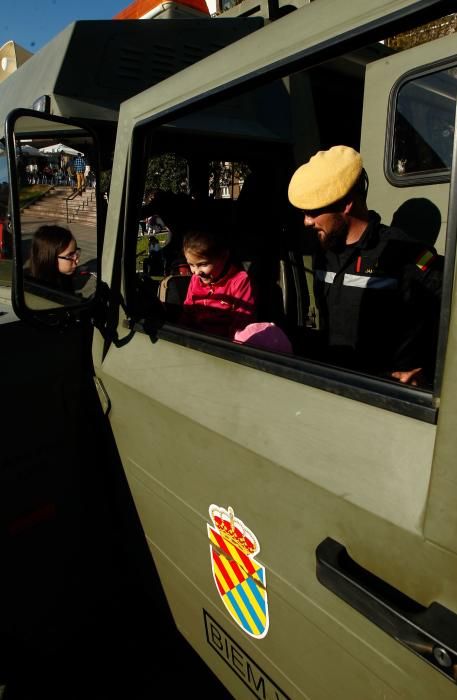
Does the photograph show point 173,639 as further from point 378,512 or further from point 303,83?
point 303,83

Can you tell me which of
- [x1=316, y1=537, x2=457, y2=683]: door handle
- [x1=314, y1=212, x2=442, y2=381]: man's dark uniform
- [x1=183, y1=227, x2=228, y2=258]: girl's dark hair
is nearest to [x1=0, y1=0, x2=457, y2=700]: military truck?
[x1=316, y1=537, x2=457, y2=683]: door handle

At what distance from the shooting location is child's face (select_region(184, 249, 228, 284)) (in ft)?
6.51

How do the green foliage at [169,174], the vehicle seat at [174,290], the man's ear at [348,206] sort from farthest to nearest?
the green foliage at [169,174], the vehicle seat at [174,290], the man's ear at [348,206]

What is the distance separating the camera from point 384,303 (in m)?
1.61

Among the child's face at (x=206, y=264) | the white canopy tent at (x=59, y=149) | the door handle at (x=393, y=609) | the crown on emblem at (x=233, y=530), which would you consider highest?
the white canopy tent at (x=59, y=149)

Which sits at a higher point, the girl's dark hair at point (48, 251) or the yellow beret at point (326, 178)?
the yellow beret at point (326, 178)

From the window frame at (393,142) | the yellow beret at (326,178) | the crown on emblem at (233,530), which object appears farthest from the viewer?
the window frame at (393,142)

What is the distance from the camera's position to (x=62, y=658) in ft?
6.70

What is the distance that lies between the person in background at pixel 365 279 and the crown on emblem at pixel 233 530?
608mm

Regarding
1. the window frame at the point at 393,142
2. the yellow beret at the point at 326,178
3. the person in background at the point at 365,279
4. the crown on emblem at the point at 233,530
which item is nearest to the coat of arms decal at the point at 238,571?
the crown on emblem at the point at 233,530

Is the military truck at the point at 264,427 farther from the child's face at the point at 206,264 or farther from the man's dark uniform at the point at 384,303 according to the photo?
the man's dark uniform at the point at 384,303

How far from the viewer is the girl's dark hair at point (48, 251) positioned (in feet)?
5.85

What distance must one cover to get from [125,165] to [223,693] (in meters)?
1.83

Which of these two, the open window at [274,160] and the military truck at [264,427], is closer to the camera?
the military truck at [264,427]
